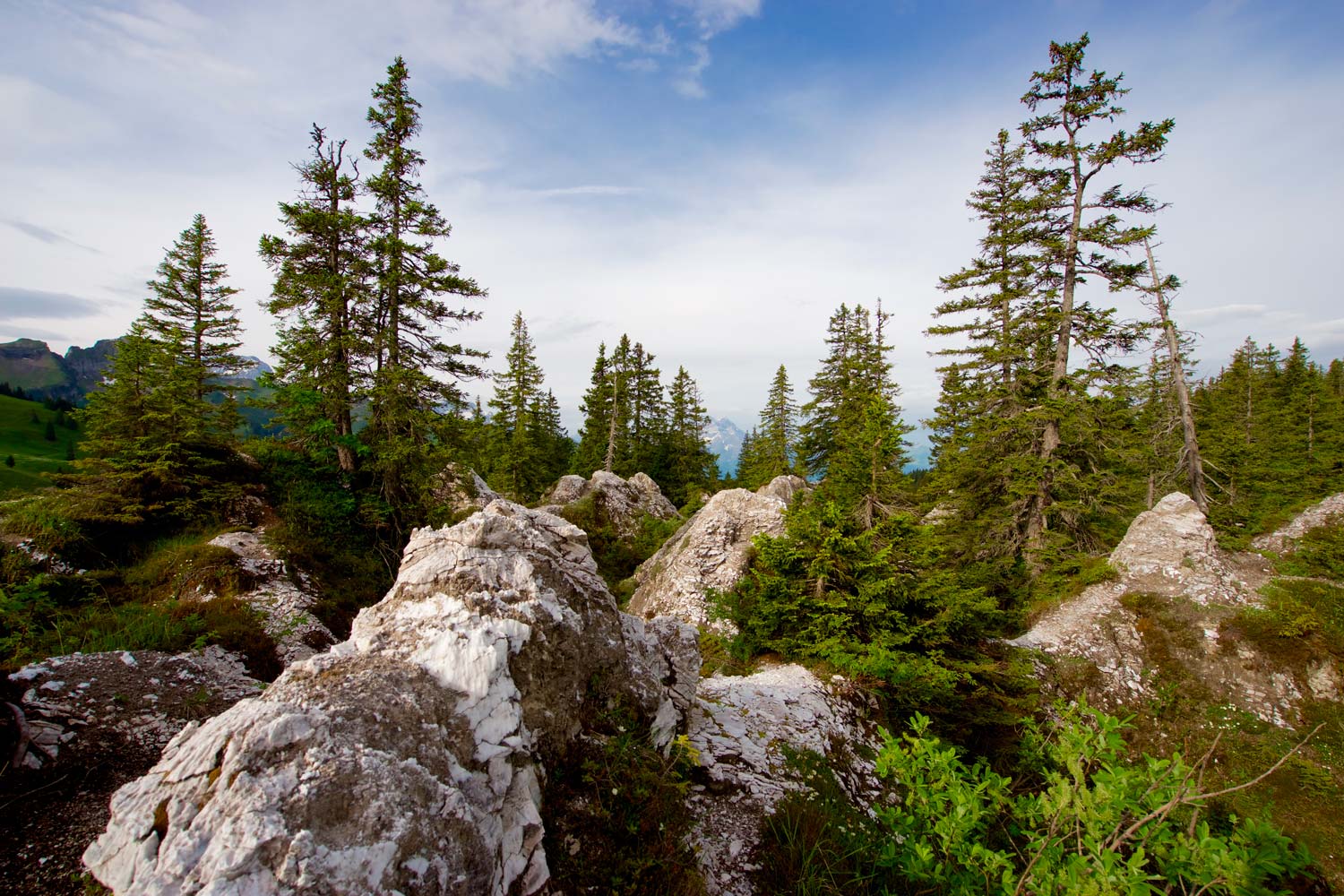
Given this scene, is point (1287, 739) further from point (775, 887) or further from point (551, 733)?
point (551, 733)

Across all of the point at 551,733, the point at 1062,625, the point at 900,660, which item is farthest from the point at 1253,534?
the point at 551,733

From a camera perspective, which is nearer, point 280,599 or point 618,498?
point 280,599

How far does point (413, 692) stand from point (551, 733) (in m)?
1.46

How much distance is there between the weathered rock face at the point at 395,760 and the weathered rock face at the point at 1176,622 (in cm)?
1447

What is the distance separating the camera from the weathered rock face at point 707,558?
49.6 ft

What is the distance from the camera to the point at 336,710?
3.35 m

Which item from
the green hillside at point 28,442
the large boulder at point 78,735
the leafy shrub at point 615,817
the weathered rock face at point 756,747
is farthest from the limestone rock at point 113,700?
the green hillside at point 28,442

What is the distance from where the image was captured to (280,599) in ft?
32.8

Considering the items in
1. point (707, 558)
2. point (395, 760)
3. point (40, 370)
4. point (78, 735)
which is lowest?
point (707, 558)

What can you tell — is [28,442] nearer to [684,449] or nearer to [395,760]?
[684,449]

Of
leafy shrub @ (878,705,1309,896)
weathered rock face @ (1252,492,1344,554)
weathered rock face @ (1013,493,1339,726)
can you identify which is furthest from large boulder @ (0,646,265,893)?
weathered rock face @ (1252,492,1344,554)

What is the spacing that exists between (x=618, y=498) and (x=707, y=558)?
45.3 feet

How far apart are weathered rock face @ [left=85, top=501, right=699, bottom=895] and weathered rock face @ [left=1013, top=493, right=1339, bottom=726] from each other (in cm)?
1447

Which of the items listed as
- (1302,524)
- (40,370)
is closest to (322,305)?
(1302,524)
